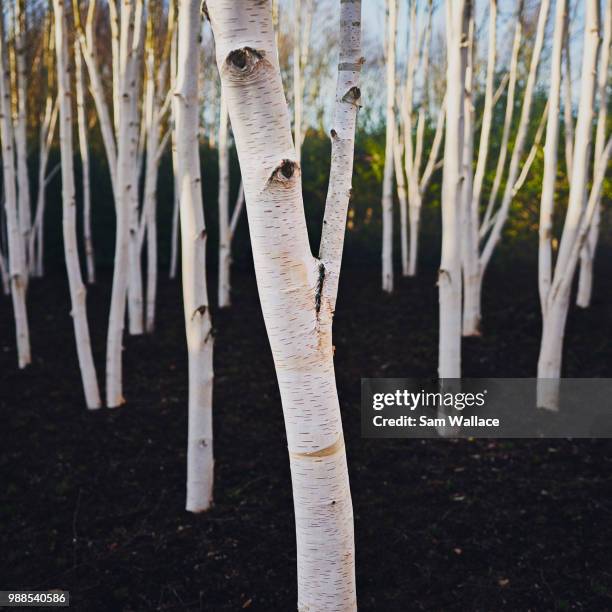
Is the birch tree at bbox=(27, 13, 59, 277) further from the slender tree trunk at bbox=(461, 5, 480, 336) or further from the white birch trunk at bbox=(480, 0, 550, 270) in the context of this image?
the white birch trunk at bbox=(480, 0, 550, 270)

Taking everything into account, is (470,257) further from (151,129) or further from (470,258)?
(151,129)

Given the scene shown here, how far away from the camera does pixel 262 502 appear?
2797mm

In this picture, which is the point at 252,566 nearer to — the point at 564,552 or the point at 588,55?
the point at 564,552

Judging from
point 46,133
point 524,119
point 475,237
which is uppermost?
point 524,119

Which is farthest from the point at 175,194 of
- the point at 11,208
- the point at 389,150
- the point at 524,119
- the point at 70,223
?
the point at 524,119

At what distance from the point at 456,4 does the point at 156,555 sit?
2794 millimetres

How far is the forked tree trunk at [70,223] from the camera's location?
354cm

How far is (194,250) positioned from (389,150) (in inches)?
149

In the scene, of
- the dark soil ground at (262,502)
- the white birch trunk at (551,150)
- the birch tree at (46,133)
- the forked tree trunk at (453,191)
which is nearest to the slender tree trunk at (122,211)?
the dark soil ground at (262,502)

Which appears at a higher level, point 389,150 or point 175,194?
point 389,150

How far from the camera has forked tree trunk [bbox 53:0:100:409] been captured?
3543 millimetres

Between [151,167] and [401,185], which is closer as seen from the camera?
[151,167]

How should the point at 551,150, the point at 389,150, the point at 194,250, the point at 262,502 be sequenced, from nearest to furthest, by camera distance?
the point at 194,250, the point at 262,502, the point at 551,150, the point at 389,150

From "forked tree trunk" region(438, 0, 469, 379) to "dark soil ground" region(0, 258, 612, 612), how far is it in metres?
0.58
